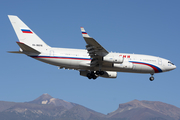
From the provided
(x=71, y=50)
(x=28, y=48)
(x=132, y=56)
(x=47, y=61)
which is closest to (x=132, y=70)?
(x=132, y=56)

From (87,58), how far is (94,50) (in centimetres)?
260

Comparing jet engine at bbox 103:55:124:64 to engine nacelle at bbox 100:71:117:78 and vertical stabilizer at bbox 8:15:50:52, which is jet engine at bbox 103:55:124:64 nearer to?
engine nacelle at bbox 100:71:117:78

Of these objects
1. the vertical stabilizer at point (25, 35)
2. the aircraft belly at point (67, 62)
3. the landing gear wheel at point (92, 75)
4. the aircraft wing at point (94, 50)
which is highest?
the vertical stabilizer at point (25, 35)

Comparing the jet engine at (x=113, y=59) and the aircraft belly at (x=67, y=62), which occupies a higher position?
the jet engine at (x=113, y=59)

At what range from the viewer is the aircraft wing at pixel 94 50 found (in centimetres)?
3036

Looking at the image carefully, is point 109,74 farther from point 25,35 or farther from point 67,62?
point 25,35

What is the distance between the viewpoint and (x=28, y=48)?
34438 mm

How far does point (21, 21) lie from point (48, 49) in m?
5.61

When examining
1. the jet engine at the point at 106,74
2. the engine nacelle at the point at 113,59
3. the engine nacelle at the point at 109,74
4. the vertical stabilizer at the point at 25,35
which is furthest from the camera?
the engine nacelle at the point at 109,74

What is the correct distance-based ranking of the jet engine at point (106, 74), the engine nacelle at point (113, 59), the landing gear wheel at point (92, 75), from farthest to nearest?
the jet engine at point (106, 74), the landing gear wheel at point (92, 75), the engine nacelle at point (113, 59)

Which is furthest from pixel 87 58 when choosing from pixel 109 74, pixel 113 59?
pixel 109 74

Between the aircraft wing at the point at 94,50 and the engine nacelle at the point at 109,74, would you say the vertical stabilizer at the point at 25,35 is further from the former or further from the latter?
the engine nacelle at the point at 109,74

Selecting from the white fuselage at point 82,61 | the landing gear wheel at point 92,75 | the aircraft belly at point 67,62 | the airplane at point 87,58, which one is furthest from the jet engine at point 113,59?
the landing gear wheel at point 92,75

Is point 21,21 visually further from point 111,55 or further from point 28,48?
point 111,55
